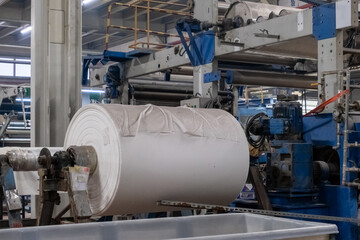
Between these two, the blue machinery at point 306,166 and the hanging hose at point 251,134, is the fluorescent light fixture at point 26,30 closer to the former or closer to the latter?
the hanging hose at point 251,134

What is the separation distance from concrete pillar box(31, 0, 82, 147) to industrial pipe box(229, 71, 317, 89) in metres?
2.06

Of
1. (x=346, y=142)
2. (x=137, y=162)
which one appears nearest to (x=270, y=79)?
(x=346, y=142)

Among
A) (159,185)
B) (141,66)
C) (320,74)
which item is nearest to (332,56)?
(320,74)

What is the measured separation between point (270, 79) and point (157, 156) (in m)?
3.30

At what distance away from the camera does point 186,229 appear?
10.1 ft

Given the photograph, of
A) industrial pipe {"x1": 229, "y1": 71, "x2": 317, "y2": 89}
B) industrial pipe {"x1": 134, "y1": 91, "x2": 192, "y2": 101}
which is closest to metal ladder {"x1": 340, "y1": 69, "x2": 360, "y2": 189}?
industrial pipe {"x1": 229, "y1": 71, "x2": 317, "y2": 89}

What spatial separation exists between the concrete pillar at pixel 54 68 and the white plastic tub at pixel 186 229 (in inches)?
163

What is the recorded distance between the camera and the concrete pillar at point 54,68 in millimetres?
6875

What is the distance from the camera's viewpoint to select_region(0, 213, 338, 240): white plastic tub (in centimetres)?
258

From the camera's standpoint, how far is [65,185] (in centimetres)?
391

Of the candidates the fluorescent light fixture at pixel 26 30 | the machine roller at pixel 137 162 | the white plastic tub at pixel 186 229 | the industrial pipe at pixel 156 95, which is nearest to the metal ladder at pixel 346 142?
the machine roller at pixel 137 162

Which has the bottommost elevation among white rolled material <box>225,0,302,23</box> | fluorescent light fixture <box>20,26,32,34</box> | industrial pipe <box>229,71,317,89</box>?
industrial pipe <box>229,71,317,89</box>

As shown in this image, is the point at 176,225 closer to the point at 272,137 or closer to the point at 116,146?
the point at 116,146

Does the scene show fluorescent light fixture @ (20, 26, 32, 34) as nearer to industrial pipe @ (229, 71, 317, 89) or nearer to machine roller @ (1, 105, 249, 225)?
industrial pipe @ (229, 71, 317, 89)
